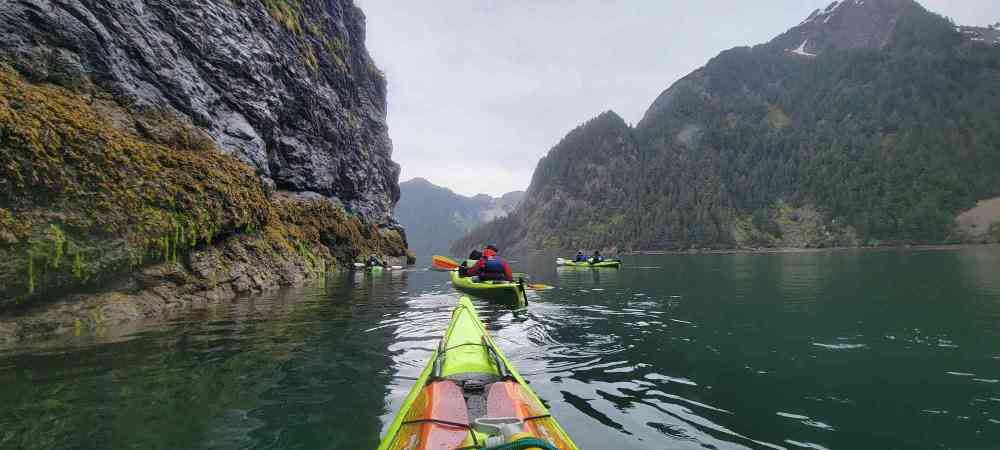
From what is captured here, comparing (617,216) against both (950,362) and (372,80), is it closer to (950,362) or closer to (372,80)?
(372,80)

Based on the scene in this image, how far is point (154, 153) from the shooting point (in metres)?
14.4

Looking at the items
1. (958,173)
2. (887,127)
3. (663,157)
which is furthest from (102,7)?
(887,127)

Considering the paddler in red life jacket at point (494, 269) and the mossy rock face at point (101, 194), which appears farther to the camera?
the paddler in red life jacket at point (494, 269)

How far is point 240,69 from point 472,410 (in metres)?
29.0

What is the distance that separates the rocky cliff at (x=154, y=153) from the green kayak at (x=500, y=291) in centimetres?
971

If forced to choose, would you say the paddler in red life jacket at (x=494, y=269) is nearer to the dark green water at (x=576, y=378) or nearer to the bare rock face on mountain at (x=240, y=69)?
the dark green water at (x=576, y=378)

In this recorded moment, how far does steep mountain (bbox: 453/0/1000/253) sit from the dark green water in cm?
10819

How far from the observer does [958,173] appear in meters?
115

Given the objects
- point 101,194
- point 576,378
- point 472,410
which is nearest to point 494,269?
point 576,378

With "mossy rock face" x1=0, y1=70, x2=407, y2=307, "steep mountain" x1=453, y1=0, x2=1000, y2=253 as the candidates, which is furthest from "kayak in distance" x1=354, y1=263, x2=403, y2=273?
"steep mountain" x1=453, y1=0, x2=1000, y2=253

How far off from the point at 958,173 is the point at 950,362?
161 meters

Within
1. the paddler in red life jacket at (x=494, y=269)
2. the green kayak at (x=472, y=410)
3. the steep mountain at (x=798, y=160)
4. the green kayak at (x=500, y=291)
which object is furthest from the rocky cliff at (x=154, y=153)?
the steep mountain at (x=798, y=160)

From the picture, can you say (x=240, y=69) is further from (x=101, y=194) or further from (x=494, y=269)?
(x=494, y=269)

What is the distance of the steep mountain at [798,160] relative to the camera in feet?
362
